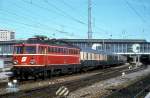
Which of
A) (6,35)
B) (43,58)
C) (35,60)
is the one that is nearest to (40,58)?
(43,58)

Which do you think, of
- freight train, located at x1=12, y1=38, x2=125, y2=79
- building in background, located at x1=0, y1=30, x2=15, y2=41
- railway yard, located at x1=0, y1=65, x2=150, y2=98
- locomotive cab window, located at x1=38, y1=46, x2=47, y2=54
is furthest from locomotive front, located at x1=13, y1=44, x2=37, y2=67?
building in background, located at x1=0, y1=30, x2=15, y2=41

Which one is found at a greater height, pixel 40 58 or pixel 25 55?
pixel 25 55

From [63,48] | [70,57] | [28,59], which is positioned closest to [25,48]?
[28,59]

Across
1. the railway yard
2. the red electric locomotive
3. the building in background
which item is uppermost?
the building in background

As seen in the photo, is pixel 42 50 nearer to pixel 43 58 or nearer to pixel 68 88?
pixel 43 58

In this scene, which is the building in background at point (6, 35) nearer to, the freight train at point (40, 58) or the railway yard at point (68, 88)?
the freight train at point (40, 58)

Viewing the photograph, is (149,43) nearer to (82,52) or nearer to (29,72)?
(82,52)

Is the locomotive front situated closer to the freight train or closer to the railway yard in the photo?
the freight train

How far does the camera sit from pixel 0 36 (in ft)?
409

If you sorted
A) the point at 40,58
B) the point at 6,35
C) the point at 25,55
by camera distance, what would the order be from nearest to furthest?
the point at 25,55
the point at 40,58
the point at 6,35

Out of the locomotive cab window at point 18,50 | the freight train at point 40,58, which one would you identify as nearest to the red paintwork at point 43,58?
the freight train at point 40,58

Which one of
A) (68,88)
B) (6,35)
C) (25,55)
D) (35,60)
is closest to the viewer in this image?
(68,88)

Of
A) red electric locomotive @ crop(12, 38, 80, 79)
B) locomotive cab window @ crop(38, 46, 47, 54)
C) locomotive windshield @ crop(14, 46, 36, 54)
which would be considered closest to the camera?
red electric locomotive @ crop(12, 38, 80, 79)

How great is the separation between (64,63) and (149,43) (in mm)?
125895
